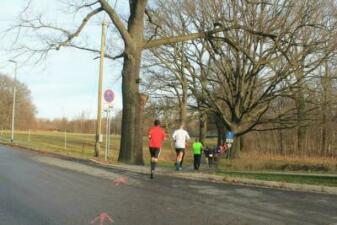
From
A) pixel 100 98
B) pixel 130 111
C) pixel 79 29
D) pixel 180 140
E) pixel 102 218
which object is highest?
pixel 79 29

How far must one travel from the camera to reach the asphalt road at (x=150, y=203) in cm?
916

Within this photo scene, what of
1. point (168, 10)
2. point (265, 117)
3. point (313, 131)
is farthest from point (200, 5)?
point (313, 131)

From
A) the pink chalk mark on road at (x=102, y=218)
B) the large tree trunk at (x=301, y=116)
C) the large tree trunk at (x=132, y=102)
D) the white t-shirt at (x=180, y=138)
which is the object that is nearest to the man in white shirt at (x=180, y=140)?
the white t-shirt at (x=180, y=138)

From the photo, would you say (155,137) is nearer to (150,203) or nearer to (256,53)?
(150,203)

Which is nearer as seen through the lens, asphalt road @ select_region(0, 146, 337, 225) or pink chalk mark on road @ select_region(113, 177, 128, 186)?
asphalt road @ select_region(0, 146, 337, 225)

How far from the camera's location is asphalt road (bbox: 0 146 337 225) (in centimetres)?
916

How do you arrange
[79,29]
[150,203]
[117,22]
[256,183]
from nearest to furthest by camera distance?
[150,203] < [256,183] < [117,22] < [79,29]

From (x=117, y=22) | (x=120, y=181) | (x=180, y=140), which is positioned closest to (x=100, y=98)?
(x=117, y=22)

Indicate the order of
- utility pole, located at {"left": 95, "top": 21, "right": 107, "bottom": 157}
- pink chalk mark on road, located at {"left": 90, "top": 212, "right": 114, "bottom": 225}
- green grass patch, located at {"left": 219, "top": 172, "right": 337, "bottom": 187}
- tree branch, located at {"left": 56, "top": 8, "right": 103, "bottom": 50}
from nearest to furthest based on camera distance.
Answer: pink chalk mark on road, located at {"left": 90, "top": 212, "right": 114, "bottom": 225} < green grass patch, located at {"left": 219, "top": 172, "right": 337, "bottom": 187} < tree branch, located at {"left": 56, "top": 8, "right": 103, "bottom": 50} < utility pole, located at {"left": 95, "top": 21, "right": 107, "bottom": 157}

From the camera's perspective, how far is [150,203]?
10.8m

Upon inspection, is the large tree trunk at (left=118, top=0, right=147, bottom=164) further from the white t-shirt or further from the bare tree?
the bare tree

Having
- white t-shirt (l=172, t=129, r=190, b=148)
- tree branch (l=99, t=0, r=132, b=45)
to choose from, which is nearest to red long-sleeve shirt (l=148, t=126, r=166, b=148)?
white t-shirt (l=172, t=129, r=190, b=148)

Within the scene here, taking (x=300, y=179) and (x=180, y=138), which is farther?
(x=180, y=138)

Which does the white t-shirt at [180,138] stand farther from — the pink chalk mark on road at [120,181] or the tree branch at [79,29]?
the tree branch at [79,29]
